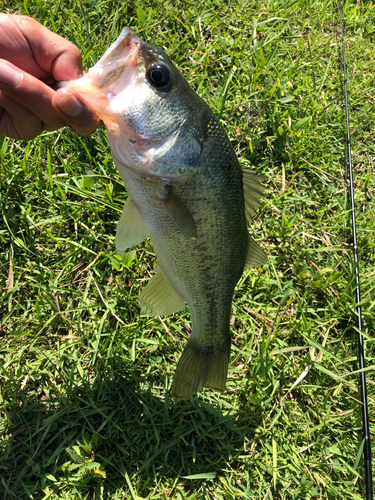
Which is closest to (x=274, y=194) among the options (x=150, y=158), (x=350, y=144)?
(x=350, y=144)

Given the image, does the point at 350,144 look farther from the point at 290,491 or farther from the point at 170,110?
the point at 290,491

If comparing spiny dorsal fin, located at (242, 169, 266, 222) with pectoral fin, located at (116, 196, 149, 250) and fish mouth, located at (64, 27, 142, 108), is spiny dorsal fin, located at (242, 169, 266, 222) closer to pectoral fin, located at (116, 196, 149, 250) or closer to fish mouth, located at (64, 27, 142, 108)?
pectoral fin, located at (116, 196, 149, 250)

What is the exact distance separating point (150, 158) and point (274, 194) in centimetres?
220

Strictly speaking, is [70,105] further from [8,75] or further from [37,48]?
[37,48]

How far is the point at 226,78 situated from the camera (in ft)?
11.8

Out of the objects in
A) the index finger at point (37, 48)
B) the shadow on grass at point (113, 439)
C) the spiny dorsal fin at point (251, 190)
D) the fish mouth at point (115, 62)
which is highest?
the index finger at point (37, 48)

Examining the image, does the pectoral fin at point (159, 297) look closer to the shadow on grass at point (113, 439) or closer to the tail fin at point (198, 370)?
the tail fin at point (198, 370)

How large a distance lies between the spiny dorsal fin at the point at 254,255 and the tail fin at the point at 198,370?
53 centimetres

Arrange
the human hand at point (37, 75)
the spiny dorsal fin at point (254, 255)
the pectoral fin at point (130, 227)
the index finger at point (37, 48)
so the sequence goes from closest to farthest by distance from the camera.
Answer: the human hand at point (37, 75), the pectoral fin at point (130, 227), the index finger at point (37, 48), the spiny dorsal fin at point (254, 255)

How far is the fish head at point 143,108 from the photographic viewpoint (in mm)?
1484

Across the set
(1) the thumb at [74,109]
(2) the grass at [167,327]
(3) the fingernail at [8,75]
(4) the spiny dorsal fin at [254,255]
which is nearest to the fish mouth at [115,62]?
(1) the thumb at [74,109]

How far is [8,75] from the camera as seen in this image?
5.00 ft

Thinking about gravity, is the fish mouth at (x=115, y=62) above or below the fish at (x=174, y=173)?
above

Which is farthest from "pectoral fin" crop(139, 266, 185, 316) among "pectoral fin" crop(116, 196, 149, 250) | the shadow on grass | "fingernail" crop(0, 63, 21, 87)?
"fingernail" crop(0, 63, 21, 87)
